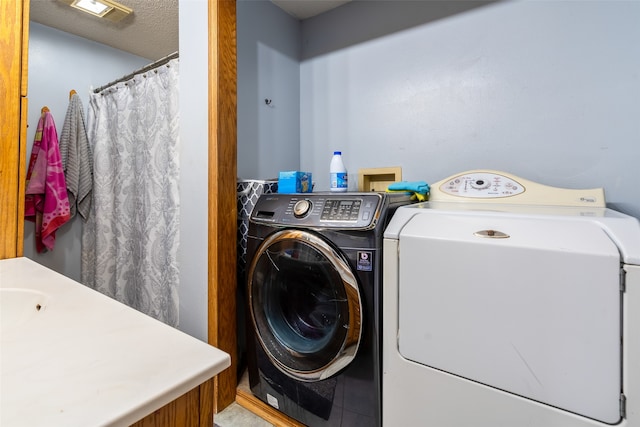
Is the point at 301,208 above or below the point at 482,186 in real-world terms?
below

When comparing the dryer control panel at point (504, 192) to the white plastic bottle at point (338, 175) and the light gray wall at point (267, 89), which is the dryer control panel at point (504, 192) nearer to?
the white plastic bottle at point (338, 175)

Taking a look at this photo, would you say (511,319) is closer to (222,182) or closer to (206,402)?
(206,402)

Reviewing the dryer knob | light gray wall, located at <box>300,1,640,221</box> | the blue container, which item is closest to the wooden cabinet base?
the dryer knob

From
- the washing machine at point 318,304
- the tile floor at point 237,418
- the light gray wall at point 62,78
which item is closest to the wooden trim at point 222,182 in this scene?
the tile floor at point 237,418

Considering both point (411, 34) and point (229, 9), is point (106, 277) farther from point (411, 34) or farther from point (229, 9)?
point (411, 34)

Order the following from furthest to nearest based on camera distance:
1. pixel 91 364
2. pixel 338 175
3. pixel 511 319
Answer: pixel 338 175
pixel 511 319
pixel 91 364

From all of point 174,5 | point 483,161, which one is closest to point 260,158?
point 174,5

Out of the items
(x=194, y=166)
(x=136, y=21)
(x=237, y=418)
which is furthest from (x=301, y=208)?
(x=136, y=21)

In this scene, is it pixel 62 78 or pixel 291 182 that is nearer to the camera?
pixel 291 182

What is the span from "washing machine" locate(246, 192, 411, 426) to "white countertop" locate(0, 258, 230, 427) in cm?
69

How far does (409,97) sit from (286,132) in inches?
33.2

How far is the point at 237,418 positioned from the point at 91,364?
4.06 ft

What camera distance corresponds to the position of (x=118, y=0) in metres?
1.90

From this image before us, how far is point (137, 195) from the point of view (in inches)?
80.4
